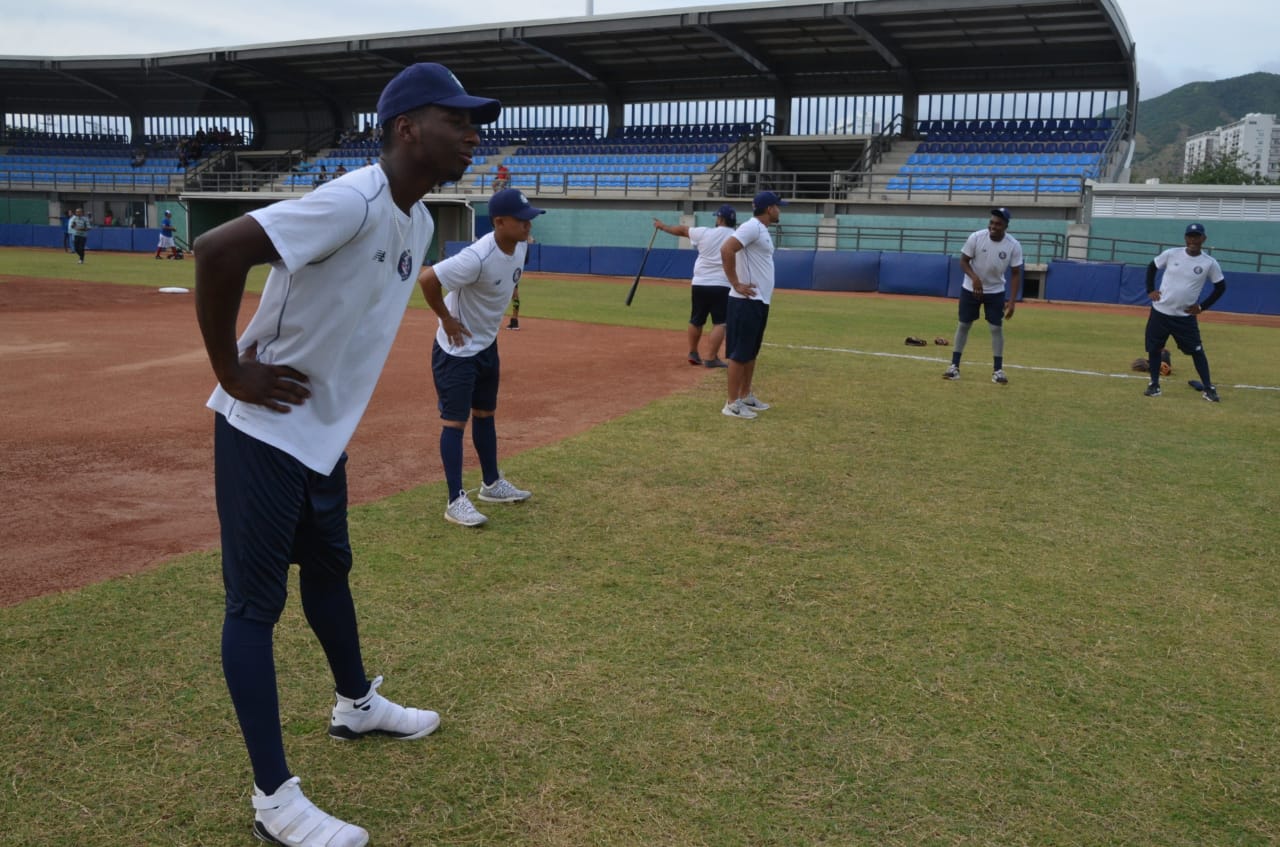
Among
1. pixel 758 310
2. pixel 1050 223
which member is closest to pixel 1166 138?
pixel 1050 223

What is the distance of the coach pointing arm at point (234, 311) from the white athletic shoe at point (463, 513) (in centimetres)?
316

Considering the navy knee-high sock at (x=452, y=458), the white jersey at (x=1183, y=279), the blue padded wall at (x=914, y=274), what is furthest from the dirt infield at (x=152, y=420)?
the blue padded wall at (x=914, y=274)

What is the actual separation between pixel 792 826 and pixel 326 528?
1690 millimetres

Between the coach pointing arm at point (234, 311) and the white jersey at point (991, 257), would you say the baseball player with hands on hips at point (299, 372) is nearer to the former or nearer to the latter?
the coach pointing arm at point (234, 311)

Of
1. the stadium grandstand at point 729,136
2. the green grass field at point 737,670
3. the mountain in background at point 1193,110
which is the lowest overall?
the green grass field at point 737,670

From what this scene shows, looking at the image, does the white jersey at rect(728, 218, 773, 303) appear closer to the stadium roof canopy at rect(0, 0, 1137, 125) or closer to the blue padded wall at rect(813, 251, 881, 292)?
the blue padded wall at rect(813, 251, 881, 292)

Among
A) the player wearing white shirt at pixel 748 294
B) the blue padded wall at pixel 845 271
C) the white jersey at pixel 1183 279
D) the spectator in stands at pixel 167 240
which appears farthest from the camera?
the spectator in stands at pixel 167 240

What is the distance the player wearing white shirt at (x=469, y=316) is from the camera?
5.96 m

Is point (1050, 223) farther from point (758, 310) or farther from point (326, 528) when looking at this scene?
point (326, 528)

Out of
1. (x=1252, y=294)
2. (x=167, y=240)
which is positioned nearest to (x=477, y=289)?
(x=1252, y=294)

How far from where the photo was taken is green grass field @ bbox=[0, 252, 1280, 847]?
3.08 metres

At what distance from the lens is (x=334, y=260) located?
2.77 metres

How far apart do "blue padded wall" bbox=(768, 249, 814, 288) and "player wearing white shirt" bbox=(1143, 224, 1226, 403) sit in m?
20.5

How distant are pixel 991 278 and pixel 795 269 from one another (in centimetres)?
2055
